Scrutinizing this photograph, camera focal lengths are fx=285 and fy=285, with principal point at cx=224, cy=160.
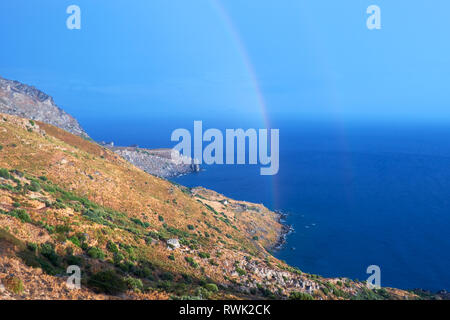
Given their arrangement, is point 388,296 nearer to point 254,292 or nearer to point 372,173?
point 254,292

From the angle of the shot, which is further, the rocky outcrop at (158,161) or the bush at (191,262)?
the rocky outcrop at (158,161)

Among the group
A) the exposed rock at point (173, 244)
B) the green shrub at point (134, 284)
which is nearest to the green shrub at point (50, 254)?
the green shrub at point (134, 284)

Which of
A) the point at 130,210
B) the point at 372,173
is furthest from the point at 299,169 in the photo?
the point at 130,210

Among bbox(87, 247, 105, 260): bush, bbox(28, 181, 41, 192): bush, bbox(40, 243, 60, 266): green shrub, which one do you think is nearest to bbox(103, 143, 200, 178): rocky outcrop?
bbox(28, 181, 41, 192): bush

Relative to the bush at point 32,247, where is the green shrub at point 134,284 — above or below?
below

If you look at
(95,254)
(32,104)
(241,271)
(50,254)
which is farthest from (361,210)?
(32,104)

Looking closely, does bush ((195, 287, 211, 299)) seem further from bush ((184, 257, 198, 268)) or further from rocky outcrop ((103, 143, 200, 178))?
rocky outcrop ((103, 143, 200, 178))

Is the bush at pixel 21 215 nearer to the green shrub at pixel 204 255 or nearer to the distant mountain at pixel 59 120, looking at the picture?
the green shrub at pixel 204 255

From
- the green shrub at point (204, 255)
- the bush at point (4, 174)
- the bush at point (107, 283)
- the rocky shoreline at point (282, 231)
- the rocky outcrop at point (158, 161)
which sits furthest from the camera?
the rocky outcrop at point (158, 161)
